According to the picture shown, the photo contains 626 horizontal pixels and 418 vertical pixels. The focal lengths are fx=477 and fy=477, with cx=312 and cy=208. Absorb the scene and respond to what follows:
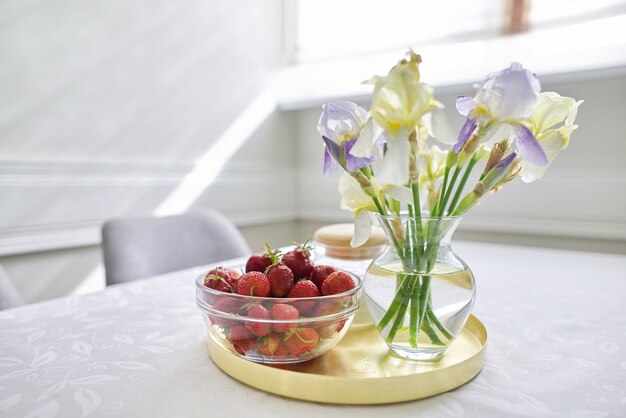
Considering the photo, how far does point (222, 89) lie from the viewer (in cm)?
189

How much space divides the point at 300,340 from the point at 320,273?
8 centimetres

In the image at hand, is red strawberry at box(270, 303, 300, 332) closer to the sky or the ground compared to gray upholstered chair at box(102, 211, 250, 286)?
closer to the sky

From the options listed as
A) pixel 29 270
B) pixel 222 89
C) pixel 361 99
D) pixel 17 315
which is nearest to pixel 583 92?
pixel 361 99

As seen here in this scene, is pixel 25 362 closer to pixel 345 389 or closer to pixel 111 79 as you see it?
pixel 345 389

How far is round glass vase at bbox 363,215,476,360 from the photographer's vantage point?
448mm

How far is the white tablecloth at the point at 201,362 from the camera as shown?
393 mm

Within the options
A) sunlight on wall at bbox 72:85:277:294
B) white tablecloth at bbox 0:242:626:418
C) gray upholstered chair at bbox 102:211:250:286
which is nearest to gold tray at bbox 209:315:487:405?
white tablecloth at bbox 0:242:626:418

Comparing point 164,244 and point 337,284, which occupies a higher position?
point 337,284

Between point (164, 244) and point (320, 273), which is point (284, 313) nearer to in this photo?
point (320, 273)

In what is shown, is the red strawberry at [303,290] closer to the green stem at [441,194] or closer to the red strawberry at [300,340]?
the red strawberry at [300,340]

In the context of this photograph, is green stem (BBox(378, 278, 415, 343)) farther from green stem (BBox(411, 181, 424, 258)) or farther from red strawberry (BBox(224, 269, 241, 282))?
red strawberry (BBox(224, 269, 241, 282))

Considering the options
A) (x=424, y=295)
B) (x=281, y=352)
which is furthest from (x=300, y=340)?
(x=424, y=295)

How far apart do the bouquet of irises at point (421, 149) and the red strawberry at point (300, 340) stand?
0.08 meters

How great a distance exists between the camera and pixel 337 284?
467 millimetres
